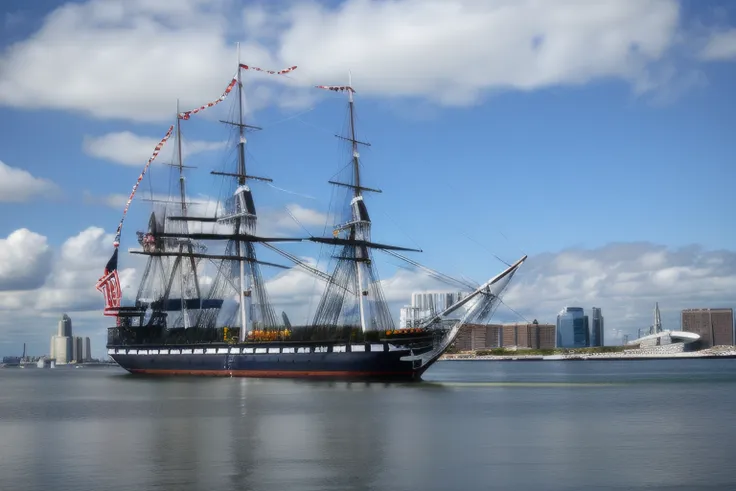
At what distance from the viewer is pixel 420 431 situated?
1736 inches

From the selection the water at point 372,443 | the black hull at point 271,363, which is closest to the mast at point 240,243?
the black hull at point 271,363

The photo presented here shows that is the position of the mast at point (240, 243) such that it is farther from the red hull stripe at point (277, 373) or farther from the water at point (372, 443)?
the water at point (372, 443)

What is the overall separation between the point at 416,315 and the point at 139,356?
43.3 metres

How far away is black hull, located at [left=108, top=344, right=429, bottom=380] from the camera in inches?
3435

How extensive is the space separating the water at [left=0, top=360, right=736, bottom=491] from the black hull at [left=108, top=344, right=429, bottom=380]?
1803cm

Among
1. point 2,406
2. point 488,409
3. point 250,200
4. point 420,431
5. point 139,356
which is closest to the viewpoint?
point 420,431

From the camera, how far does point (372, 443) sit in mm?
39500

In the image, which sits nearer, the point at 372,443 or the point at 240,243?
the point at 372,443

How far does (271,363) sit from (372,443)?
195 ft

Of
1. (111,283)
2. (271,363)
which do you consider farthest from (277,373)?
(111,283)

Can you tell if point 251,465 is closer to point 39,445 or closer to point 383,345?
point 39,445

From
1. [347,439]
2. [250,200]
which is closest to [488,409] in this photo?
[347,439]

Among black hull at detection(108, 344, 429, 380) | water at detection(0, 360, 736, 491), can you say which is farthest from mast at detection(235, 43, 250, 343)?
water at detection(0, 360, 736, 491)

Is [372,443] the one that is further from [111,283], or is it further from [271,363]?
[111,283]
